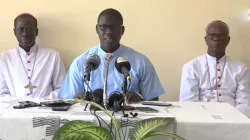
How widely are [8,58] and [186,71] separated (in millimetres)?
1591

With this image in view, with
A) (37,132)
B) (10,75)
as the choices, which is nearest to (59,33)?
(10,75)

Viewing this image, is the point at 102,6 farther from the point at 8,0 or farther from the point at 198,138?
the point at 198,138

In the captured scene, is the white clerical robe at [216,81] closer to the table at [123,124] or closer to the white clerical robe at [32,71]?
the white clerical robe at [32,71]

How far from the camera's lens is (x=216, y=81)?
350 centimetres

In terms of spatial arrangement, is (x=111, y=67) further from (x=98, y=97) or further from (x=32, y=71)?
(x=32, y=71)

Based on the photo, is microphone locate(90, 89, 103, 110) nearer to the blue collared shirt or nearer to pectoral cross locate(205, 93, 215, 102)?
the blue collared shirt

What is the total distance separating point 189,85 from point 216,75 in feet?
0.87

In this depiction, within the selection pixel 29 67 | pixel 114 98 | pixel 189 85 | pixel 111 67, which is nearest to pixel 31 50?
pixel 29 67

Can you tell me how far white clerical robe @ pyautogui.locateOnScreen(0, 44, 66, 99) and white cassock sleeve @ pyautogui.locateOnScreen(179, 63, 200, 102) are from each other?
107 centimetres

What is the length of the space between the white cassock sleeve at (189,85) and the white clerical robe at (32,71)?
1069mm

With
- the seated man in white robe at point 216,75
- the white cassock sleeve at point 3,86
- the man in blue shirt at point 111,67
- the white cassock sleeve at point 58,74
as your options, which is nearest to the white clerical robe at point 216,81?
the seated man in white robe at point 216,75

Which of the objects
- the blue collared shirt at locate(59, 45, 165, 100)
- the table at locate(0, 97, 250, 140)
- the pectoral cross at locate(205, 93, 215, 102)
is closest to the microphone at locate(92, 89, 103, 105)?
the table at locate(0, 97, 250, 140)

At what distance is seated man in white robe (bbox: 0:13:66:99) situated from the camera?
3.53 m

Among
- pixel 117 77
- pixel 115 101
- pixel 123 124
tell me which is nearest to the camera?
pixel 123 124
